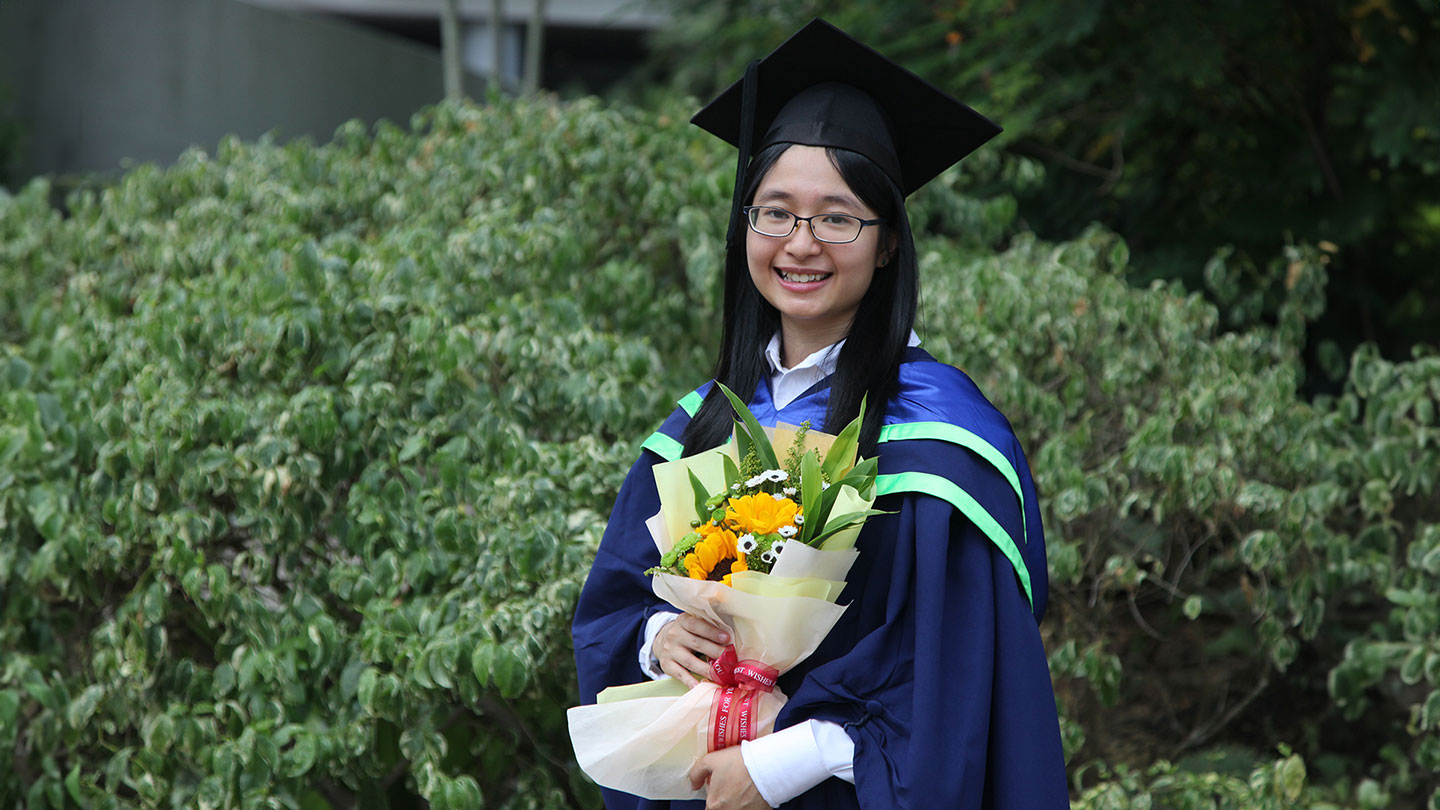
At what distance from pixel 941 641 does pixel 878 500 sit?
22cm

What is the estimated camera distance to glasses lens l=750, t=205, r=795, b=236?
1897mm

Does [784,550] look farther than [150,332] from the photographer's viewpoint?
No

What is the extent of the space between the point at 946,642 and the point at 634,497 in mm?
627

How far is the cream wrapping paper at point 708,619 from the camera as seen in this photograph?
1.64m

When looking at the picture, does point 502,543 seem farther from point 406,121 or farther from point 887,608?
point 406,121

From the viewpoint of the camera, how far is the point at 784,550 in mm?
1609

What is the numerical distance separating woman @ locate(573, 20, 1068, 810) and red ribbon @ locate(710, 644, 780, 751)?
0.02 meters

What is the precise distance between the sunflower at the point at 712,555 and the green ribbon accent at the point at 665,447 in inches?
14.2

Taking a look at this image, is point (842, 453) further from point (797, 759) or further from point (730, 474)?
point (797, 759)

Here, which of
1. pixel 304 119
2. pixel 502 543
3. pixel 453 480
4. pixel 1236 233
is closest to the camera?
pixel 502 543

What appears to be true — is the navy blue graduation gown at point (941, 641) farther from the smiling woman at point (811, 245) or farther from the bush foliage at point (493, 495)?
the bush foliage at point (493, 495)

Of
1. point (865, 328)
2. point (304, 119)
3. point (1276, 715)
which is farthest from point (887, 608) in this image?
point (304, 119)

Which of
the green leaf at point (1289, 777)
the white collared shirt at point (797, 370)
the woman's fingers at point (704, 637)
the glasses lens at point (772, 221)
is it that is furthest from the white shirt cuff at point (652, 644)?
the green leaf at point (1289, 777)

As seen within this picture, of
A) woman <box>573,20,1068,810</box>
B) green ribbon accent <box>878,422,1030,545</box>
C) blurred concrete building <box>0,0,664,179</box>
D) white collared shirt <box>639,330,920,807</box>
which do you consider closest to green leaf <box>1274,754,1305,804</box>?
woman <box>573,20,1068,810</box>
